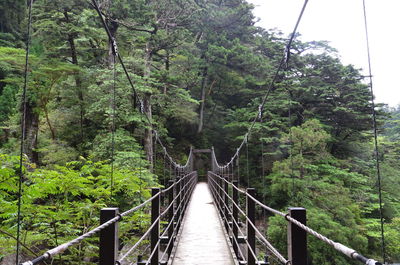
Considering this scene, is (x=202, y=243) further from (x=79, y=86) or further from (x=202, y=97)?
(x=202, y=97)

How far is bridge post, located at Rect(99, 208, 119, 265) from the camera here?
915 mm

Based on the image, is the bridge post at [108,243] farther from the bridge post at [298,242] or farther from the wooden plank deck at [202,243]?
the wooden plank deck at [202,243]

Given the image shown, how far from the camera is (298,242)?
34.9 inches

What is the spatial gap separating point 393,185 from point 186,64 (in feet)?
30.6

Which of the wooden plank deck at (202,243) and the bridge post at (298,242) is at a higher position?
the bridge post at (298,242)

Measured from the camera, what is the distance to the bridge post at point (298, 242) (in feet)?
2.87

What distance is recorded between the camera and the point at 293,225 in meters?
0.91

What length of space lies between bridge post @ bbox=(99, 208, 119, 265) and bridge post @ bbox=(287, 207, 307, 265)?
0.57 metres

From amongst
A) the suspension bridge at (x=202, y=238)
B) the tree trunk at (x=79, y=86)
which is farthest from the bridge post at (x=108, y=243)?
the tree trunk at (x=79, y=86)

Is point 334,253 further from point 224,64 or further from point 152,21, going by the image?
point 224,64

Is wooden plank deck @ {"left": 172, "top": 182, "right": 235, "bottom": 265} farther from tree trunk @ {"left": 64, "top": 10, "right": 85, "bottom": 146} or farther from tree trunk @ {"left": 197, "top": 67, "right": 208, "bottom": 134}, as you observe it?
tree trunk @ {"left": 197, "top": 67, "right": 208, "bottom": 134}

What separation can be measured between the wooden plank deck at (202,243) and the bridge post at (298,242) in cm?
152

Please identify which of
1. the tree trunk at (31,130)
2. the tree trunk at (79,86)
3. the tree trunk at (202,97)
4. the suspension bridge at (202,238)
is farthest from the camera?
the tree trunk at (202,97)

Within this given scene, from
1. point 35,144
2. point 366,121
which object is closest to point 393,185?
point 366,121
